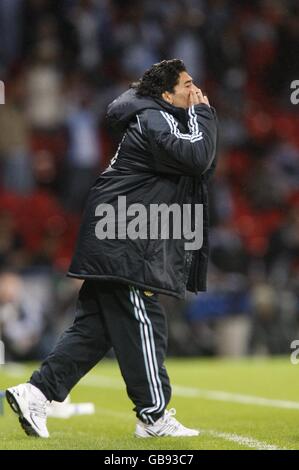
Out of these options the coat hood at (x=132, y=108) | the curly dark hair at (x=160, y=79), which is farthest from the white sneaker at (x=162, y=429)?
the curly dark hair at (x=160, y=79)

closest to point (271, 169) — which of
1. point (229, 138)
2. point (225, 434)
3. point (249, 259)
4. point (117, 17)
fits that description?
point (229, 138)

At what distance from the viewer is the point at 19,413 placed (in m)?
6.09

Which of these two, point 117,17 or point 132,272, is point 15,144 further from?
point 132,272

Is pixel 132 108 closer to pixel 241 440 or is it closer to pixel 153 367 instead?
pixel 153 367

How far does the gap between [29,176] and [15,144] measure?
0.46 metres

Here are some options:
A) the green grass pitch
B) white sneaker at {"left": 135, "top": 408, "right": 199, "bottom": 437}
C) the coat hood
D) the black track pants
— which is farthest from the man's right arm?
the green grass pitch

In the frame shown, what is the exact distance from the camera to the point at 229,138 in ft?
57.7

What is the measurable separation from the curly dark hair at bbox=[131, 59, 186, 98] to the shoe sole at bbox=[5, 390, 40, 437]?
1.69 metres

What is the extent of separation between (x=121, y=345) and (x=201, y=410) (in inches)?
83.5

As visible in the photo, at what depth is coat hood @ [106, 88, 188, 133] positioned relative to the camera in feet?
20.2

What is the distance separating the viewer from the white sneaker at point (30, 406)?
19.9ft

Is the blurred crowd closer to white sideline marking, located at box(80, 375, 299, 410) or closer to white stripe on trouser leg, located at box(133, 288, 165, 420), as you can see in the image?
white sideline marking, located at box(80, 375, 299, 410)

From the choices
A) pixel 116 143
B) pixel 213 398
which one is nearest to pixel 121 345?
pixel 213 398

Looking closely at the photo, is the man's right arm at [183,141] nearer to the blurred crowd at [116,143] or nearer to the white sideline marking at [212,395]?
the white sideline marking at [212,395]
